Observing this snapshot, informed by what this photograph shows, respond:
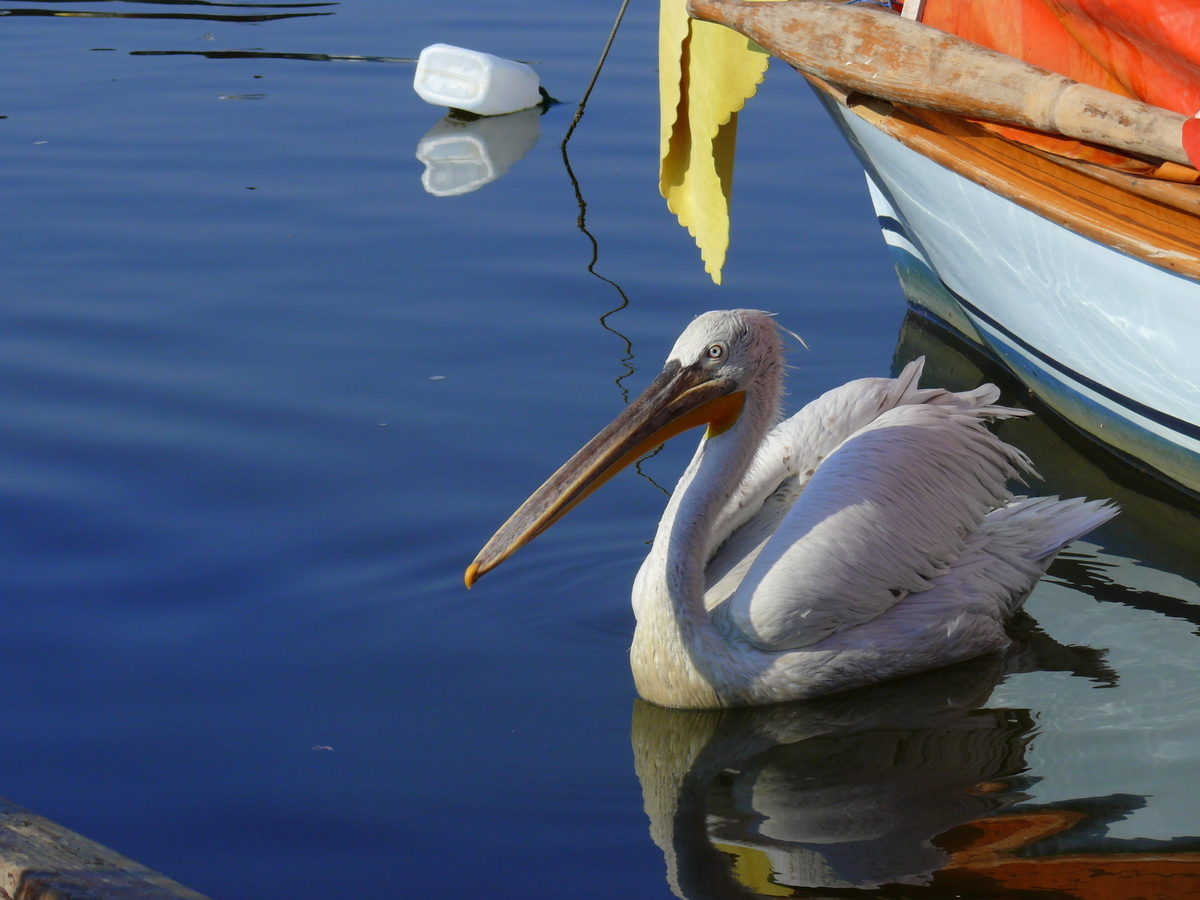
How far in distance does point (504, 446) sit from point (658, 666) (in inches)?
47.4

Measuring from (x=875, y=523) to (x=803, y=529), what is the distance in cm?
17

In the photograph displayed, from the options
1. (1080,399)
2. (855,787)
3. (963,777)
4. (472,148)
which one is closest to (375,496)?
(855,787)

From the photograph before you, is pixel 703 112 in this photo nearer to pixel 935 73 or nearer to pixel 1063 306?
pixel 935 73

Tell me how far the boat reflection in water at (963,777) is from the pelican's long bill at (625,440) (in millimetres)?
474

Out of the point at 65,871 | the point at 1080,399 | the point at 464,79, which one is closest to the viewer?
the point at 65,871

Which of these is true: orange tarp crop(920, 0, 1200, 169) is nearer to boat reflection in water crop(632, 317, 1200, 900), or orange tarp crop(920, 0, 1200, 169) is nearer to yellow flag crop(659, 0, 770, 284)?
yellow flag crop(659, 0, 770, 284)

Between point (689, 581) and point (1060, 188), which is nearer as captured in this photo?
point (689, 581)

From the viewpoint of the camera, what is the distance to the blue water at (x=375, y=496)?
103 inches

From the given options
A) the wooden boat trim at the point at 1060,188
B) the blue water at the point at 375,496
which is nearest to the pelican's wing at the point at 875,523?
the blue water at the point at 375,496

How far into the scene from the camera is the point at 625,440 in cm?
292

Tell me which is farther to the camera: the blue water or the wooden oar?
the wooden oar

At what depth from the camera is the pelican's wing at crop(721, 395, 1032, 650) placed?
2887mm

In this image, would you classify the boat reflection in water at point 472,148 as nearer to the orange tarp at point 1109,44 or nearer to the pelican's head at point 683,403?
the orange tarp at point 1109,44

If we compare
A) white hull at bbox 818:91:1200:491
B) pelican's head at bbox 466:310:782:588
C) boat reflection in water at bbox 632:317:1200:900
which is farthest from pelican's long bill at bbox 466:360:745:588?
white hull at bbox 818:91:1200:491
